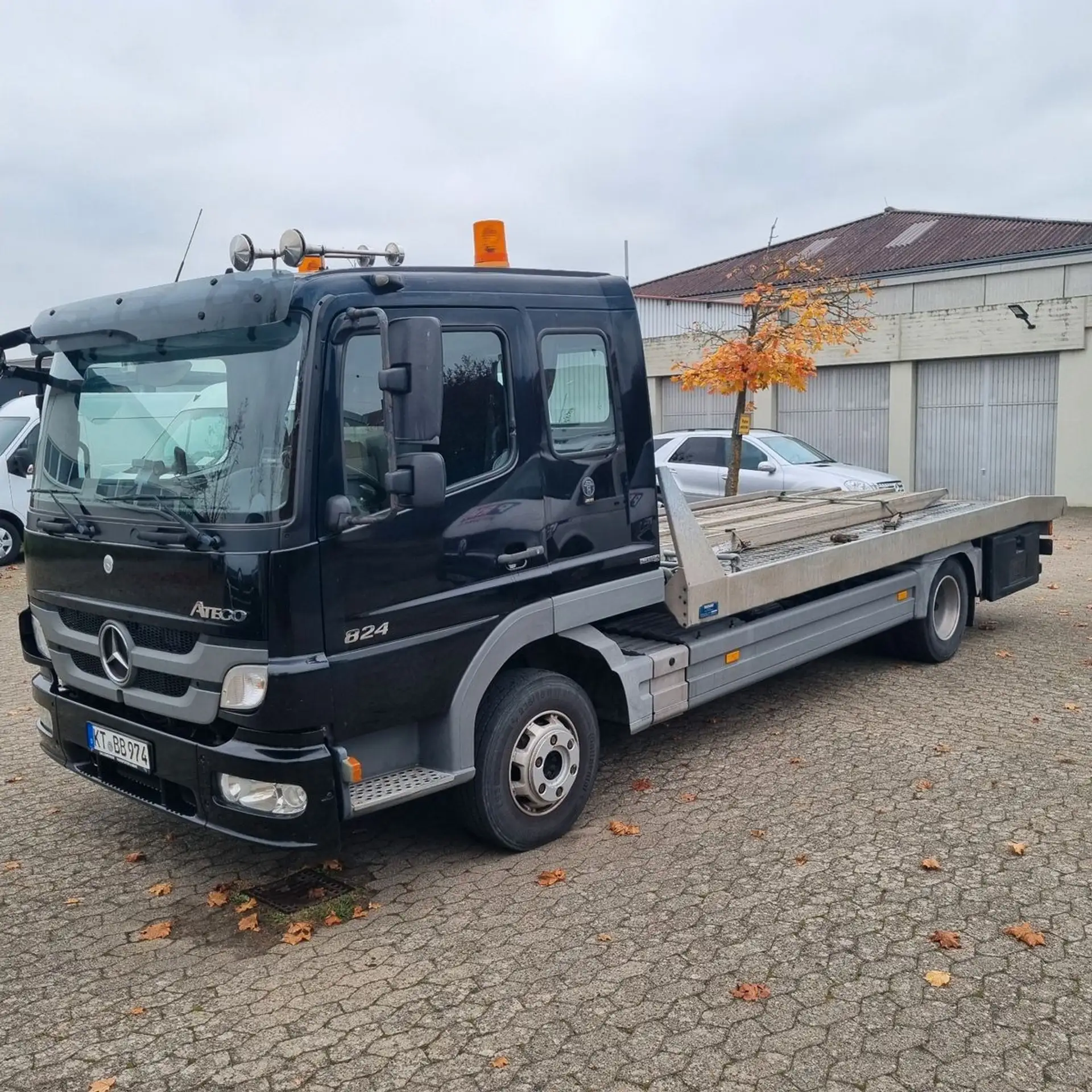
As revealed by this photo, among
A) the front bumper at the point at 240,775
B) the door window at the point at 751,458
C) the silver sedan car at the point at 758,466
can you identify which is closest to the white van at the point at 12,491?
the silver sedan car at the point at 758,466

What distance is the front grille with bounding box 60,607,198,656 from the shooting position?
14.0 feet

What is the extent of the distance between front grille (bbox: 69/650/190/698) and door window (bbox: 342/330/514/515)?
39.9 inches

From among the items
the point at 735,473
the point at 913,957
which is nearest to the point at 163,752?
the point at 913,957

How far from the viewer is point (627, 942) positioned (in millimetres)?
4207

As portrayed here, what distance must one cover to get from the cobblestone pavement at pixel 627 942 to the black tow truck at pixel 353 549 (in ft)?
1.64

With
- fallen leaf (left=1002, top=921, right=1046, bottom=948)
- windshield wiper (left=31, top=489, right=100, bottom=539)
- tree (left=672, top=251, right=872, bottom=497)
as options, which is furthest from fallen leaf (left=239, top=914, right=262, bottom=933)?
tree (left=672, top=251, right=872, bottom=497)

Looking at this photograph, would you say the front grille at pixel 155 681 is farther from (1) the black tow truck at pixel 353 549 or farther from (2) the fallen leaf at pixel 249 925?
(2) the fallen leaf at pixel 249 925

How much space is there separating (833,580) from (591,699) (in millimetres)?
2036

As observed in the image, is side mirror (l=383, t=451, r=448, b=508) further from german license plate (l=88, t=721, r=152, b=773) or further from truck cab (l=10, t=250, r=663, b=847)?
german license plate (l=88, t=721, r=152, b=773)

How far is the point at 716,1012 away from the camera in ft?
12.1

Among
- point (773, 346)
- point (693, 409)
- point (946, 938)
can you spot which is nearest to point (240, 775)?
point (946, 938)

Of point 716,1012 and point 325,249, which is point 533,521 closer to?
point 325,249

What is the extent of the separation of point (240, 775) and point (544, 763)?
1492 mm

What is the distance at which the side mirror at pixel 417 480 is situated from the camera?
4055 millimetres
